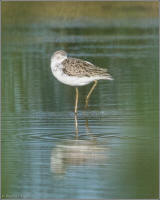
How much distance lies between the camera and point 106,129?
12414 mm

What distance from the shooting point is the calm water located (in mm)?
9414

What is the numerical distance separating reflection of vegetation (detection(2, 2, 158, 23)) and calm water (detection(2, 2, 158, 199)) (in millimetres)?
12119

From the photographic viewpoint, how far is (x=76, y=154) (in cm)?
1070

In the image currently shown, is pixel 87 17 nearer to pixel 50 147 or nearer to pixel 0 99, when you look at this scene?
pixel 0 99

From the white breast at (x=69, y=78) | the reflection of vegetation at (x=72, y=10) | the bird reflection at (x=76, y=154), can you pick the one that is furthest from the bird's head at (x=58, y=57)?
the reflection of vegetation at (x=72, y=10)

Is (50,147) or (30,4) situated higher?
(30,4)

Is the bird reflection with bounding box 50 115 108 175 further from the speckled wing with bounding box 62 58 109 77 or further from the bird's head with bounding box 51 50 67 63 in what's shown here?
the bird's head with bounding box 51 50 67 63

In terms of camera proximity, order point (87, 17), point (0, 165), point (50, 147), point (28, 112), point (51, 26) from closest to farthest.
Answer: point (0, 165), point (50, 147), point (28, 112), point (51, 26), point (87, 17)

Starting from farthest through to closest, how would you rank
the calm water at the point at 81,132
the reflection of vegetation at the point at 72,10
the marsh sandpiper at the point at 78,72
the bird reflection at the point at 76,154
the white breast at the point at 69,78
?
the reflection of vegetation at the point at 72,10 < the white breast at the point at 69,78 < the marsh sandpiper at the point at 78,72 < the bird reflection at the point at 76,154 < the calm water at the point at 81,132

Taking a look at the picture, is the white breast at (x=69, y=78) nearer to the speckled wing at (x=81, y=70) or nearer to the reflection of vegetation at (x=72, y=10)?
the speckled wing at (x=81, y=70)

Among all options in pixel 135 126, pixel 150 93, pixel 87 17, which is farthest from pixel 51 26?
pixel 135 126

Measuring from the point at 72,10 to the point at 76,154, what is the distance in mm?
29955

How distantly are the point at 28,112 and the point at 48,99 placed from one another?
5.14ft

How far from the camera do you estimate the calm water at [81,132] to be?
30.9 ft
